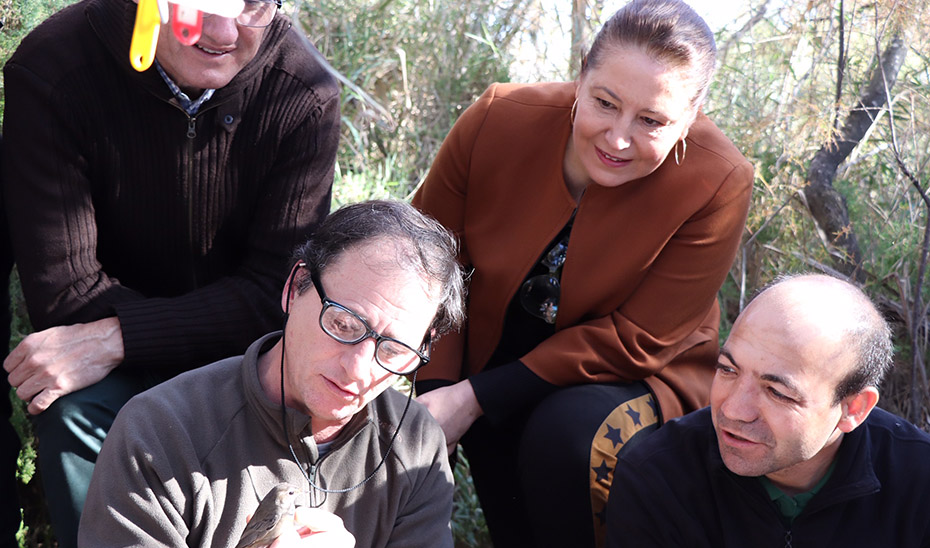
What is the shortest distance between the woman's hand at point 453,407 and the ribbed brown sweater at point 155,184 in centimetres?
48

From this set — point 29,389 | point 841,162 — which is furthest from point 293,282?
point 841,162

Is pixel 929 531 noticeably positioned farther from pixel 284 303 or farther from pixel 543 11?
pixel 543 11

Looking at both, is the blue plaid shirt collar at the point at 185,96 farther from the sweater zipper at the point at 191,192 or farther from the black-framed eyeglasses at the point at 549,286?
the black-framed eyeglasses at the point at 549,286

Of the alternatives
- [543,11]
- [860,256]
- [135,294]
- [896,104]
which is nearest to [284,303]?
[135,294]

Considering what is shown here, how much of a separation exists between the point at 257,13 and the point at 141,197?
58 cm

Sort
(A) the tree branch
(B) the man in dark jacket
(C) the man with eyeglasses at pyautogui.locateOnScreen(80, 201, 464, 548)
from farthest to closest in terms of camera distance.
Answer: (A) the tree branch < (B) the man in dark jacket < (C) the man with eyeglasses at pyautogui.locateOnScreen(80, 201, 464, 548)

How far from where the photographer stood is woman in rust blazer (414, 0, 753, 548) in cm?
254

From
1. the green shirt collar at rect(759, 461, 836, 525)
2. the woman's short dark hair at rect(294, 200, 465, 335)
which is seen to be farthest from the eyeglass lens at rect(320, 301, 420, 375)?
the green shirt collar at rect(759, 461, 836, 525)

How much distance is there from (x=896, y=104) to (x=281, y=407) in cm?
323

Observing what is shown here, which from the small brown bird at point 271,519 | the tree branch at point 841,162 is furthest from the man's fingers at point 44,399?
the tree branch at point 841,162

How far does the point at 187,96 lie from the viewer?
2518 mm

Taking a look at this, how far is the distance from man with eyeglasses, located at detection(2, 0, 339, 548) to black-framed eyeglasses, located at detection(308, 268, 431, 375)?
72 cm

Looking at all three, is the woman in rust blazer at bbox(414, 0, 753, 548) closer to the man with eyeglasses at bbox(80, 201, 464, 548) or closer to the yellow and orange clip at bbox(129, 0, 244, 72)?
the man with eyeglasses at bbox(80, 201, 464, 548)

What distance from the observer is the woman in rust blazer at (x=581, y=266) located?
2.54 m
